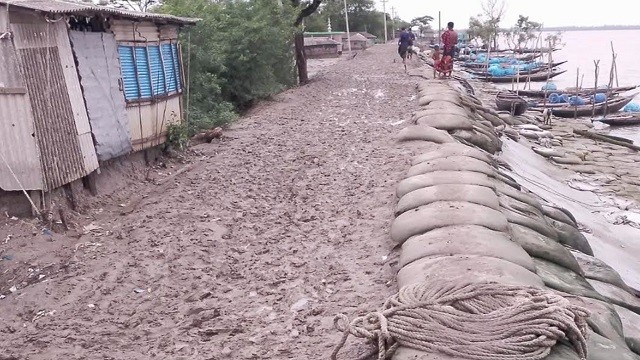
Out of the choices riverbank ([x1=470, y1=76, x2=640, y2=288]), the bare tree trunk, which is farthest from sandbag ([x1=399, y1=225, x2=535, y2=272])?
the bare tree trunk

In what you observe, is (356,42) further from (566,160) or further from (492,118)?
(566,160)

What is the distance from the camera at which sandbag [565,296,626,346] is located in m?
3.85

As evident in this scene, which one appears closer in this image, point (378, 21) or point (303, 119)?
point (303, 119)

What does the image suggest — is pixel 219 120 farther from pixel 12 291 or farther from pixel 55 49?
pixel 12 291

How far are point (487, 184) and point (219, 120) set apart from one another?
695 cm

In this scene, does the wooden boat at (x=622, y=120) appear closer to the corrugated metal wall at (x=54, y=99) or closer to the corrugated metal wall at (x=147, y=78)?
the corrugated metal wall at (x=147, y=78)

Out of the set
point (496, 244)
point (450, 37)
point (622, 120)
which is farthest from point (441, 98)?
point (622, 120)

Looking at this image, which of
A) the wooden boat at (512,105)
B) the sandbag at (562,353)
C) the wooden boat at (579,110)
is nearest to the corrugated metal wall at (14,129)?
the sandbag at (562,353)

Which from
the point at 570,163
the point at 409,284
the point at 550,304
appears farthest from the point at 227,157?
the point at 570,163

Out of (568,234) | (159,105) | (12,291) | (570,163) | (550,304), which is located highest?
(159,105)

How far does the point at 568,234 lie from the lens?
6770 mm

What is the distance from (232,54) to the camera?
1412cm

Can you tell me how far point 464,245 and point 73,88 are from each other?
4.51 meters

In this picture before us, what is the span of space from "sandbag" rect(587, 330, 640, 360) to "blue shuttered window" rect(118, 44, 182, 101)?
610 cm
